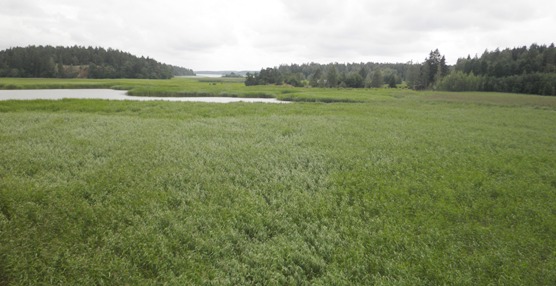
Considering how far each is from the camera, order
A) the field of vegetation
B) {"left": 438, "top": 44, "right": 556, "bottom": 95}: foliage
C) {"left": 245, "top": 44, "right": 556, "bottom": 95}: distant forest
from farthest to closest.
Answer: {"left": 245, "top": 44, "right": 556, "bottom": 95}: distant forest, {"left": 438, "top": 44, "right": 556, "bottom": 95}: foliage, the field of vegetation

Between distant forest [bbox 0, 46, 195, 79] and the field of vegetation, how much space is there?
508 ft

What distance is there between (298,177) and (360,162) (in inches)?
188

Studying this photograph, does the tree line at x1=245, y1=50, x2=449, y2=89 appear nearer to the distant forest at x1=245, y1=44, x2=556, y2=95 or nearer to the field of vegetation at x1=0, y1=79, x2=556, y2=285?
the distant forest at x1=245, y1=44, x2=556, y2=95

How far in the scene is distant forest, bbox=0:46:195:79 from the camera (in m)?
136

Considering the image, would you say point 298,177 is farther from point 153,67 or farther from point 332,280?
point 153,67

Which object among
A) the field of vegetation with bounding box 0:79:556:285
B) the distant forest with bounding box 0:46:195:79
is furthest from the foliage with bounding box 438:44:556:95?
the distant forest with bounding box 0:46:195:79

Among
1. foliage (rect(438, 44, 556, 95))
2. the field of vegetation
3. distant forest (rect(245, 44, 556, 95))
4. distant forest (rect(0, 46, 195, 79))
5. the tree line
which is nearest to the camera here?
the field of vegetation

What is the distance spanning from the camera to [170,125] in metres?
25.4

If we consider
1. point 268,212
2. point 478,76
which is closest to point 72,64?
point 268,212

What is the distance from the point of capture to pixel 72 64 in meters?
165

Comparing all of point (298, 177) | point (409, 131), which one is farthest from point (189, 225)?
point (409, 131)

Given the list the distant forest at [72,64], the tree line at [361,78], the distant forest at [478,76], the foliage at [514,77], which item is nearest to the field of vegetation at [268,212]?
the foliage at [514,77]

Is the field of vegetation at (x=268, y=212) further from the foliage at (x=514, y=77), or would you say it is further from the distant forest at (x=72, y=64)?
the distant forest at (x=72, y=64)

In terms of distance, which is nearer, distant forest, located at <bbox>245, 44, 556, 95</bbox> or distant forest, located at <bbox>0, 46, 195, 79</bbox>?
distant forest, located at <bbox>245, 44, 556, 95</bbox>
